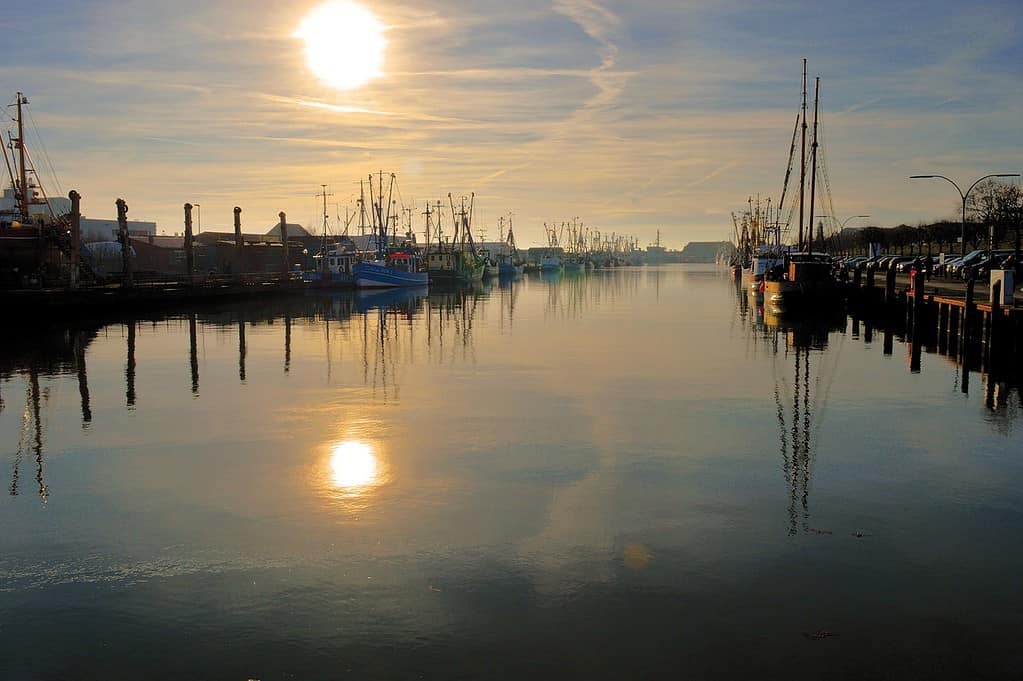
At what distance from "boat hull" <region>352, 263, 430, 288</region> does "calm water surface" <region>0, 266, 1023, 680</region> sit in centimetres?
8150

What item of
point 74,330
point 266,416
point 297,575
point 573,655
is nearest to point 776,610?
point 573,655

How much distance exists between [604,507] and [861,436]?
8.28m

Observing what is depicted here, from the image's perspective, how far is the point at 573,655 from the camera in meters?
9.30

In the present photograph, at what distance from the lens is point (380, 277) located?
113m

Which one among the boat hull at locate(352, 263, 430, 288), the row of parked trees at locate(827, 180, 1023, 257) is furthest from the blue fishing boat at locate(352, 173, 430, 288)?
the row of parked trees at locate(827, 180, 1023, 257)

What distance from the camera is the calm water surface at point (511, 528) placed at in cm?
946

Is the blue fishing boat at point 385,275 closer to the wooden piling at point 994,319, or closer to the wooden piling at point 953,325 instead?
the wooden piling at point 953,325

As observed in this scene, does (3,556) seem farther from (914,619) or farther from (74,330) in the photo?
(74,330)

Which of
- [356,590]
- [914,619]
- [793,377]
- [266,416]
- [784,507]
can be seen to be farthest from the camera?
[793,377]

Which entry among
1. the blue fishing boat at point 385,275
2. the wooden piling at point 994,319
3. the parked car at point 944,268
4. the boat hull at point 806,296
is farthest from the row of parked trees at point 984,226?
the blue fishing boat at point 385,275

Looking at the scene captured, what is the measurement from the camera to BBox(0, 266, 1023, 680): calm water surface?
946cm

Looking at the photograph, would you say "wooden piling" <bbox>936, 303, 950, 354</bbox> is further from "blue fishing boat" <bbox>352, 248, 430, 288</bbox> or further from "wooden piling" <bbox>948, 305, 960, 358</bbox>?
"blue fishing boat" <bbox>352, 248, 430, 288</bbox>

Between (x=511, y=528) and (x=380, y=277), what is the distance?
331 feet

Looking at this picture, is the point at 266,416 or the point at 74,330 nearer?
the point at 266,416
